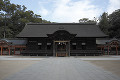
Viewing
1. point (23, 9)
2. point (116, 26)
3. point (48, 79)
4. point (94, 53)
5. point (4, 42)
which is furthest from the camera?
point (23, 9)

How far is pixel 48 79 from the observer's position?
576 centimetres

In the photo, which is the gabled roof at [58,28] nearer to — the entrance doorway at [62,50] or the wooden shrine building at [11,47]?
the wooden shrine building at [11,47]

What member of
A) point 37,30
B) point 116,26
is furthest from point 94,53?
point 116,26

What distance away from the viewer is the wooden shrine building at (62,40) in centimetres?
2220

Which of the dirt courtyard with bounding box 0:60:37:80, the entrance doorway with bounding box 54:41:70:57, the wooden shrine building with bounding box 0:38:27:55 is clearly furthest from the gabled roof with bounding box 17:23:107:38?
the dirt courtyard with bounding box 0:60:37:80

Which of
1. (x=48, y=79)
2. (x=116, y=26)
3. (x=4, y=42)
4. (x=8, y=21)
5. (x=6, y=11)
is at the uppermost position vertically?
(x=6, y=11)

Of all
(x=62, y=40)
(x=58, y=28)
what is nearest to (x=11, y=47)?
(x=58, y=28)

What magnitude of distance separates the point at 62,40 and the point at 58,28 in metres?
5.33

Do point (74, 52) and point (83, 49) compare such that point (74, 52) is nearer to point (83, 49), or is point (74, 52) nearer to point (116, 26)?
point (83, 49)

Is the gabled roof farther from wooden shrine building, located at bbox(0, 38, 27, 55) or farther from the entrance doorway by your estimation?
the entrance doorway

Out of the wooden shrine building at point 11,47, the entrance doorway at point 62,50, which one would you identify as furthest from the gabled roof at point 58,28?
the entrance doorway at point 62,50

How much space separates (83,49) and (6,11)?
31.6 m

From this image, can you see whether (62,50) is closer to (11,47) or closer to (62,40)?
(62,40)

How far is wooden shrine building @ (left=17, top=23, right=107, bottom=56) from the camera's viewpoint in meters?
22.2
